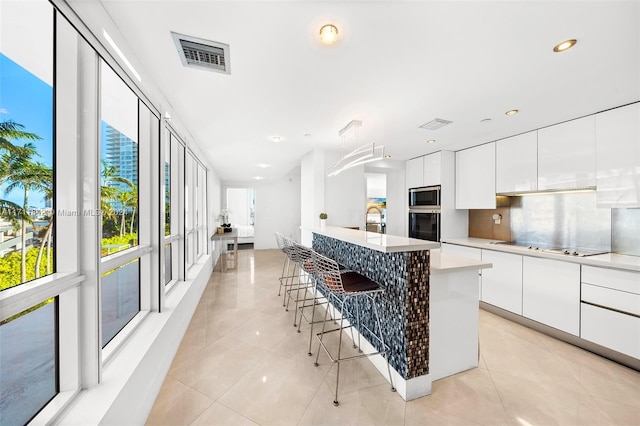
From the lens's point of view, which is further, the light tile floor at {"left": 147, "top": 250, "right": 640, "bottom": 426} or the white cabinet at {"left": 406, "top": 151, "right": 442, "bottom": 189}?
the white cabinet at {"left": 406, "top": 151, "right": 442, "bottom": 189}

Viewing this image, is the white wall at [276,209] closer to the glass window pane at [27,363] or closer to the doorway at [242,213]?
the doorway at [242,213]

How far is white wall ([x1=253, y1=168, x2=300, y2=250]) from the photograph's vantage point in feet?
27.6

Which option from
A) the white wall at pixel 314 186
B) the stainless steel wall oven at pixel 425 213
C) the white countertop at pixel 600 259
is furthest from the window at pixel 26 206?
the stainless steel wall oven at pixel 425 213

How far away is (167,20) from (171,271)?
269cm

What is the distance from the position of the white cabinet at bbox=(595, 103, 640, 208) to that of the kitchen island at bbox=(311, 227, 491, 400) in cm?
181

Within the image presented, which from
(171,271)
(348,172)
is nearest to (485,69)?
(348,172)

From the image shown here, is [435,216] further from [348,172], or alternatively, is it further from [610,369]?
[610,369]

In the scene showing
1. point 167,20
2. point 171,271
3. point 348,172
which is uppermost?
point 167,20

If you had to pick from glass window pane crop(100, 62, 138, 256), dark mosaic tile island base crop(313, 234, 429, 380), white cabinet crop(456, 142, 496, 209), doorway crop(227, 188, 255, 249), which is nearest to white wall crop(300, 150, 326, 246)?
dark mosaic tile island base crop(313, 234, 429, 380)

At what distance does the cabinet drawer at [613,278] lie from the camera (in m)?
2.13

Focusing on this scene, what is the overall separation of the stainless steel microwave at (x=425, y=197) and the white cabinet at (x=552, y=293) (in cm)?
164

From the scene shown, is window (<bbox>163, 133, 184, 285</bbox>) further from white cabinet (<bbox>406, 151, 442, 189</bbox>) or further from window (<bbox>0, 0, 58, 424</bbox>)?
white cabinet (<bbox>406, 151, 442, 189</bbox>)

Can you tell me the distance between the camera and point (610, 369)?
2129mm

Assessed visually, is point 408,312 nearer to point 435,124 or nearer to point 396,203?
point 435,124
